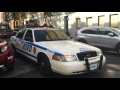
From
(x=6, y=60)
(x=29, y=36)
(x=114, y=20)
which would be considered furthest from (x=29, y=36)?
(x=114, y=20)

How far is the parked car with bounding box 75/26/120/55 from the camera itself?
1125cm

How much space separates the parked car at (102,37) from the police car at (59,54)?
4075 mm

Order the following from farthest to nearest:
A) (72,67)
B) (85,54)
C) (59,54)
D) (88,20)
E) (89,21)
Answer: (88,20) → (89,21) → (85,54) → (59,54) → (72,67)

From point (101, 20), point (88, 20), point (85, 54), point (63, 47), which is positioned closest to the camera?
point (85, 54)

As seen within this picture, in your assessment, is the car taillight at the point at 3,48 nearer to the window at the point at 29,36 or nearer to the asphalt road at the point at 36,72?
the asphalt road at the point at 36,72

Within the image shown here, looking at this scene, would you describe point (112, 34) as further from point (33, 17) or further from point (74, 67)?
point (33, 17)

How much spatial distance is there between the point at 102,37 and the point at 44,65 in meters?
5.98

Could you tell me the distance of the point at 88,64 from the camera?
6344 millimetres

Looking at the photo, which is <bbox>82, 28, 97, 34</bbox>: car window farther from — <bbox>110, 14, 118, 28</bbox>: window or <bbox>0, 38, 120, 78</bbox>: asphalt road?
<bbox>110, 14, 118, 28</bbox>: window

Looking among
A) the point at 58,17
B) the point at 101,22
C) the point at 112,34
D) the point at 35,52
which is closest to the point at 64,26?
the point at 58,17

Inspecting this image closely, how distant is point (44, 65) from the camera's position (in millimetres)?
6820

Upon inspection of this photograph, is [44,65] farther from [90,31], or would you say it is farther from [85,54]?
[90,31]

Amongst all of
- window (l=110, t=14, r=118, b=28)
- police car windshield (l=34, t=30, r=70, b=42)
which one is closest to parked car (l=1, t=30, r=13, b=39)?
window (l=110, t=14, r=118, b=28)

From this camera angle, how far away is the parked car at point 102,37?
11248 mm
